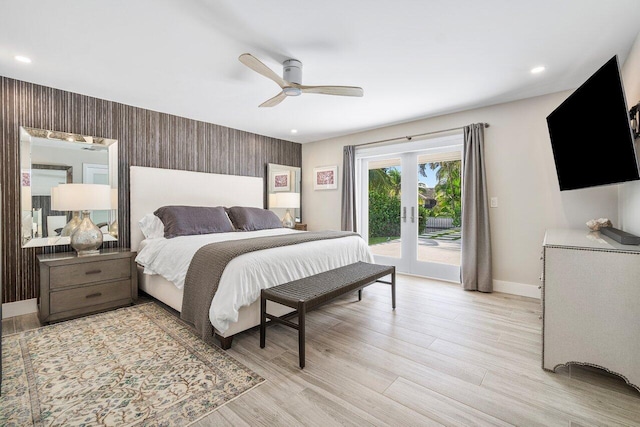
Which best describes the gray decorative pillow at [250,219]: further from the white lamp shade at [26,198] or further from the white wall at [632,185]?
the white wall at [632,185]

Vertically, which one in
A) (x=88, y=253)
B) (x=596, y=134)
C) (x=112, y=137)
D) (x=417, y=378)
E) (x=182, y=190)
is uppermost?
(x=112, y=137)

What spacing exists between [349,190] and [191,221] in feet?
8.71

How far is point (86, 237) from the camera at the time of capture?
10.1ft

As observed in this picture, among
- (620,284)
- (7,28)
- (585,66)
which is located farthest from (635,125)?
(7,28)

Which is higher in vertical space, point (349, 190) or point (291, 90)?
point (291, 90)

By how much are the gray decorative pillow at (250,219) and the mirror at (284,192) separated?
2.62ft

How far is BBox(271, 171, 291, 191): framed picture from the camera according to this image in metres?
5.43

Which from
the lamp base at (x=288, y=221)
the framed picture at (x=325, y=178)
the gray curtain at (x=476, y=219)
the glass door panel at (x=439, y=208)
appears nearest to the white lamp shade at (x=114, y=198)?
the lamp base at (x=288, y=221)

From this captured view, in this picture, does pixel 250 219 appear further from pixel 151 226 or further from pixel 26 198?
pixel 26 198

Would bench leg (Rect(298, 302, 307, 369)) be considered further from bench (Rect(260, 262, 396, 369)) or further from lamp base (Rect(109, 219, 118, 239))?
lamp base (Rect(109, 219, 118, 239))

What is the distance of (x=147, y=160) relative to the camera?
3875 mm

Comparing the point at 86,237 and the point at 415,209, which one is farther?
the point at 415,209

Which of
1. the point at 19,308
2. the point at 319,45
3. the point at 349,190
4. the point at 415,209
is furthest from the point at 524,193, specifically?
the point at 19,308

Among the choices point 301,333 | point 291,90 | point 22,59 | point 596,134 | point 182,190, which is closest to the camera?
point 301,333
